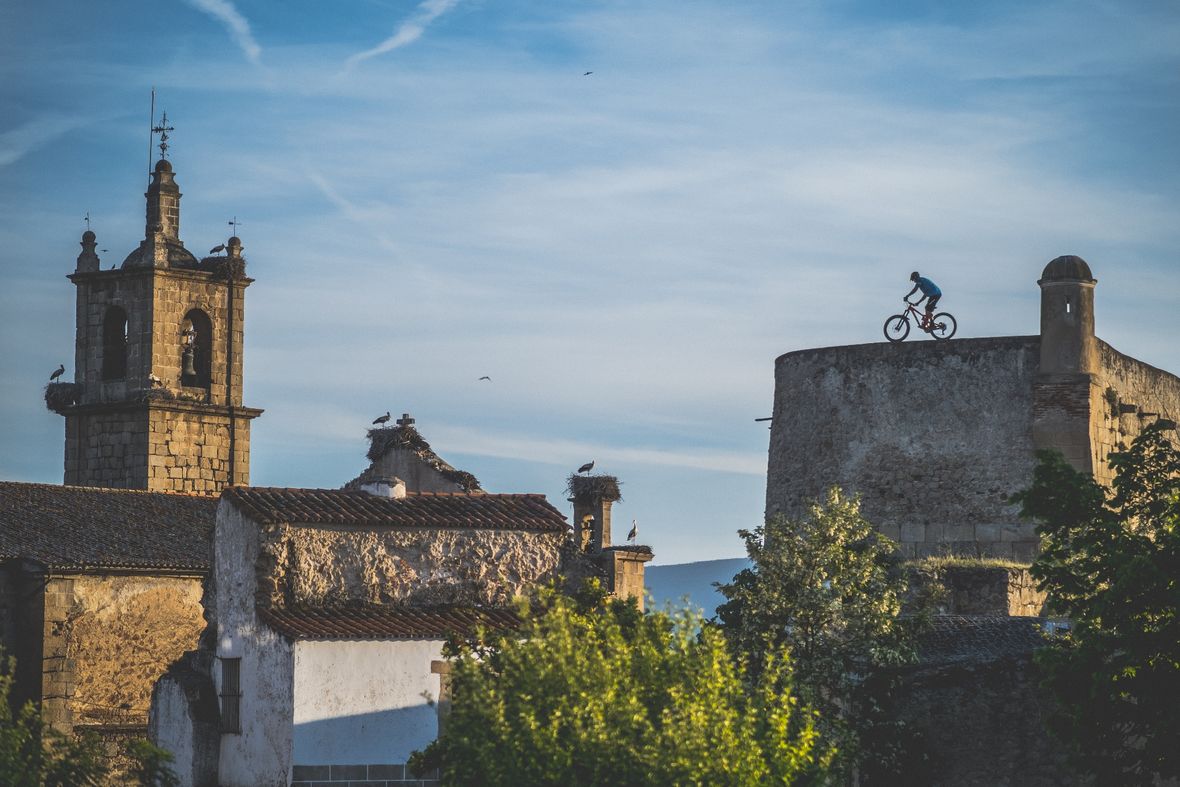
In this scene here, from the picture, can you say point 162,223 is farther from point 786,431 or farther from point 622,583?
point 786,431

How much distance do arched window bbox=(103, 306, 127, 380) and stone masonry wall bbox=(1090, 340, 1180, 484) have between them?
29631 mm

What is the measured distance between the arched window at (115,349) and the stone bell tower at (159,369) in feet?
0.08

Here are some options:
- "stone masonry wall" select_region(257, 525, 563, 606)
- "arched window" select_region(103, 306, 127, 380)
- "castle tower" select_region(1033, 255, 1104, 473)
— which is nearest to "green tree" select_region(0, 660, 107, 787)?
"stone masonry wall" select_region(257, 525, 563, 606)

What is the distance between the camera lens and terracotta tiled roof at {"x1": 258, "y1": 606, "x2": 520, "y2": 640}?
91.4 feet

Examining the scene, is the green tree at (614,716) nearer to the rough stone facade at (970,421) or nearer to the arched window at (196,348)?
the rough stone facade at (970,421)

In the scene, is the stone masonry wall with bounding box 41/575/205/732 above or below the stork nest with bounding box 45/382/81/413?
below

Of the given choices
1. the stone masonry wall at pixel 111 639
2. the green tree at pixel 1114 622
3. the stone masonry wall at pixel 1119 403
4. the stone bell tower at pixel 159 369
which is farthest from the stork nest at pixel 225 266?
the green tree at pixel 1114 622

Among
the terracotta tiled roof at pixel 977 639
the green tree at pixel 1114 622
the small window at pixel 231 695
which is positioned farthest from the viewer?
the small window at pixel 231 695

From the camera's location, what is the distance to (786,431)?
36031 millimetres

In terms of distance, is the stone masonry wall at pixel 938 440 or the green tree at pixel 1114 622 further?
the stone masonry wall at pixel 938 440

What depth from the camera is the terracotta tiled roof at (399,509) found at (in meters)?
29.2

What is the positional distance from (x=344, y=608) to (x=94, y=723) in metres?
13.5

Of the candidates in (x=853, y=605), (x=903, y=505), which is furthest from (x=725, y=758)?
(x=903, y=505)

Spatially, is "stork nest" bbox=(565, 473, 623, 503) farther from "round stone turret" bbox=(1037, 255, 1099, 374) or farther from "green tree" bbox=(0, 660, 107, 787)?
"green tree" bbox=(0, 660, 107, 787)
